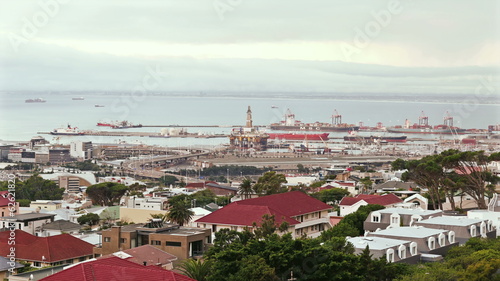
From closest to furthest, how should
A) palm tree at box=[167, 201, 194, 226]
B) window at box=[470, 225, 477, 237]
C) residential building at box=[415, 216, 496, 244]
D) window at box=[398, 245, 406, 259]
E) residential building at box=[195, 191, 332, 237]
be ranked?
window at box=[398, 245, 406, 259] → residential building at box=[415, 216, 496, 244] → window at box=[470, 225, 477, 237] → residential building at box=[195, 191, 332, 237] → palm tree at box=[167, 201, 194, 226]

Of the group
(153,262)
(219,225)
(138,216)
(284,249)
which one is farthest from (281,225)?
(138,216)

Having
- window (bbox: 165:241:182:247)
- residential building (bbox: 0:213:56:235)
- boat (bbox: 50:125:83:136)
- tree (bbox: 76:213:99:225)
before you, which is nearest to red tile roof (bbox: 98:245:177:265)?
window (bbox: 165:241:182:247)

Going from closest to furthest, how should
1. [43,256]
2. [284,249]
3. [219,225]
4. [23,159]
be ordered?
1. [284,249]
2. [43,256]
3. [219,225]
4. [23,159]

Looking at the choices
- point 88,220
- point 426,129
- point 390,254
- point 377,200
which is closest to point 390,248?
point 390,254

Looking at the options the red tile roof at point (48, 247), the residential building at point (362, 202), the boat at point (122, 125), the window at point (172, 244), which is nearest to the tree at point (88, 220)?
the red tile roof at point (48, 247)

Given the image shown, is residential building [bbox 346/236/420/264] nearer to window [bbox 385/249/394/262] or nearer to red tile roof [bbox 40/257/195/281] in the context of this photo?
window [bbox 385/249/394/262]

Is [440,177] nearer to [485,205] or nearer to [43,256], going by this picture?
[485,205]
